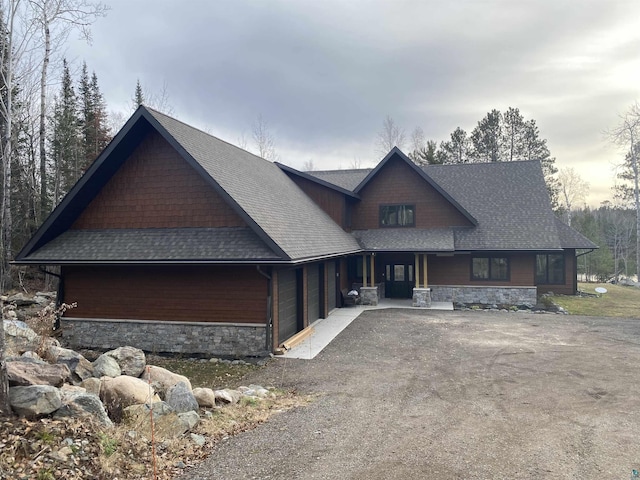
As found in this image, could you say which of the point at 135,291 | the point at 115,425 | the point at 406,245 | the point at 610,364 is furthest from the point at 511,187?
the point at 115,425

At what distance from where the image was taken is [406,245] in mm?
19219

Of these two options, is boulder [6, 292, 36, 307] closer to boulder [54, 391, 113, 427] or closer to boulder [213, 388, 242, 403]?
boulder [213, 388, 242, 403]

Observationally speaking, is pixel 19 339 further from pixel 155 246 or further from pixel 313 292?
pixel 313 292

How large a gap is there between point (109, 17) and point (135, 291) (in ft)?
38.5

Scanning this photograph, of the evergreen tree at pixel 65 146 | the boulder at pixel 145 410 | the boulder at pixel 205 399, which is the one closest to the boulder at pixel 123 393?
the boulder at pixel 145 410

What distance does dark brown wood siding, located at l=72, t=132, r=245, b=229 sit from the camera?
39.9 ft

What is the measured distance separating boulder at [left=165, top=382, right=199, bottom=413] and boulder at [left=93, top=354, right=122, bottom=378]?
1572 millimetres

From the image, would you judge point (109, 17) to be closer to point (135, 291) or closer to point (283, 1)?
point (283, 1)

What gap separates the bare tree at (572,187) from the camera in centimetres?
4853

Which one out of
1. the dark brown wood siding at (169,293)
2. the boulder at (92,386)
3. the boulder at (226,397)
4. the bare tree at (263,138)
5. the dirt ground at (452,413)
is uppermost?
the bare tree at (263,138)

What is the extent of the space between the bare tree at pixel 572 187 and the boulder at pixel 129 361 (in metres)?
50.7

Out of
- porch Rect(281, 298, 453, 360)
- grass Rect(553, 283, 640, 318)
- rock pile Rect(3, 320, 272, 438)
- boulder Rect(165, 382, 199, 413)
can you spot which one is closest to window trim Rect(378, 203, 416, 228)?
porch Rect(281, 298, 453, 360)

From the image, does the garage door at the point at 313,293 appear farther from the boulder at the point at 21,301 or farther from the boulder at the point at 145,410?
the boulder at the point at 21,301

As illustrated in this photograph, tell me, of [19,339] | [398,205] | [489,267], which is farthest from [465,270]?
[19,339]
